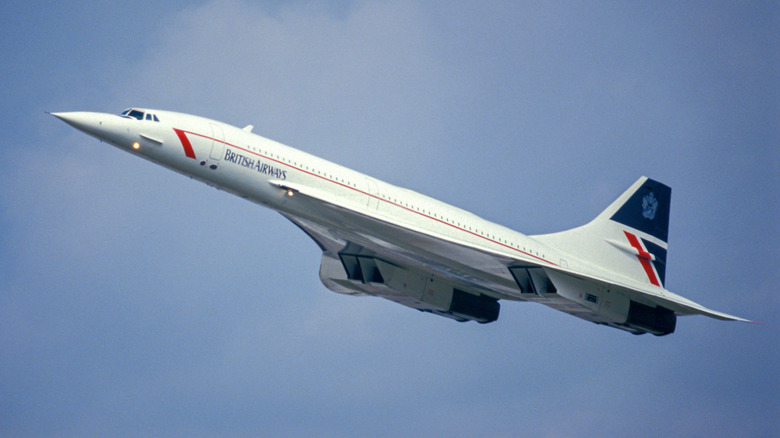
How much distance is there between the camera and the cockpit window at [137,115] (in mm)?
15805

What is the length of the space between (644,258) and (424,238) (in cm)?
640

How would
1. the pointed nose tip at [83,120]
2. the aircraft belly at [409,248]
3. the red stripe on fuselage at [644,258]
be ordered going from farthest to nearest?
the red stripe on fuselage at [644,258], the aircraft belly at [409,248], the pointed nose tip at [83,120]

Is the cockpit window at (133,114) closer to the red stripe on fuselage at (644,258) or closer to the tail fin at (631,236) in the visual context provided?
the tail fin at (631,236)

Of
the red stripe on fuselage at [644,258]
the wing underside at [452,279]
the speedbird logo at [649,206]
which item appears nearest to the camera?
the wing underside at [452,279]

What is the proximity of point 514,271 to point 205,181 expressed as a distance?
6322 mm

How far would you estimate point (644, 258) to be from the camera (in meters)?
20.8

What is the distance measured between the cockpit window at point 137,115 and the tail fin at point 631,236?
334 inches

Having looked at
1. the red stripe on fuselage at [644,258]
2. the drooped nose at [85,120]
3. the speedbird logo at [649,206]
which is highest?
the speedbird logo at [649,206]

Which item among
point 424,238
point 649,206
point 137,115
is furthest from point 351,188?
point 649,206

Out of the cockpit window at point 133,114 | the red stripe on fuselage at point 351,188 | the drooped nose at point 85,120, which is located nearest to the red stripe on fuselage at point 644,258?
the red stripe on fuselage at point 351,188

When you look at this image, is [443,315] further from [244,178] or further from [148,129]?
[148,129]

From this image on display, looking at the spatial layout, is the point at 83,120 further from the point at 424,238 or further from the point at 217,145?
the point at 424,238

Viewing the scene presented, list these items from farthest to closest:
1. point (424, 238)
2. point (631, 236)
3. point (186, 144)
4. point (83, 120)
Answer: point (631, 236) < point (424, 238) < point (186, 144) < point (83, 120)

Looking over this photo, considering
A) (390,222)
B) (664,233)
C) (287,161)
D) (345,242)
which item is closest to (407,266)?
(345,242)
